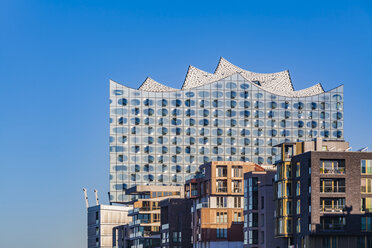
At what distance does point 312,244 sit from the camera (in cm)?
9744

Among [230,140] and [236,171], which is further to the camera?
[230,140]

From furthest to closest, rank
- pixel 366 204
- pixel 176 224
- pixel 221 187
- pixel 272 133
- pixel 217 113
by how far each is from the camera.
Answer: pixel 272 133 → pixel 217 113 → pixel 176 224 → pixel 221 187 → pixel 366 204

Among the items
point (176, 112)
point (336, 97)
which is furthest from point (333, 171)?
point (336, 97)

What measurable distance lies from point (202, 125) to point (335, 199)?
89543 millimetres

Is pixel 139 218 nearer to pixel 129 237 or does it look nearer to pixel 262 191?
pixel 129 237

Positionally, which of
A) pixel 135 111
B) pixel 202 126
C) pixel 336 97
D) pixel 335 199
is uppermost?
pixel 336 97

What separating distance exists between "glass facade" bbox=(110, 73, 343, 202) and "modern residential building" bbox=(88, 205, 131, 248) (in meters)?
6.11

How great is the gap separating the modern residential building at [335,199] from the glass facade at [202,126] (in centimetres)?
8560

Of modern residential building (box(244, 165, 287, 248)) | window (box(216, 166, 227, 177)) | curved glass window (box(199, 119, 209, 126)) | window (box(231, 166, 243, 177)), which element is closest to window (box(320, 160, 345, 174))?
modern residential building (box(244, 165, 287, 248))

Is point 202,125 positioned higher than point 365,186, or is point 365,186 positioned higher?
point 202,125

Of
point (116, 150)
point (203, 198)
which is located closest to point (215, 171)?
point (203, 198)

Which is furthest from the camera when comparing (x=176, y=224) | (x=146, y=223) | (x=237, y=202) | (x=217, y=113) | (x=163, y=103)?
(x=217, y=113)

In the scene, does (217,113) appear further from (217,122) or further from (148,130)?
(148,130)

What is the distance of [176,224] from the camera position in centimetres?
14025
